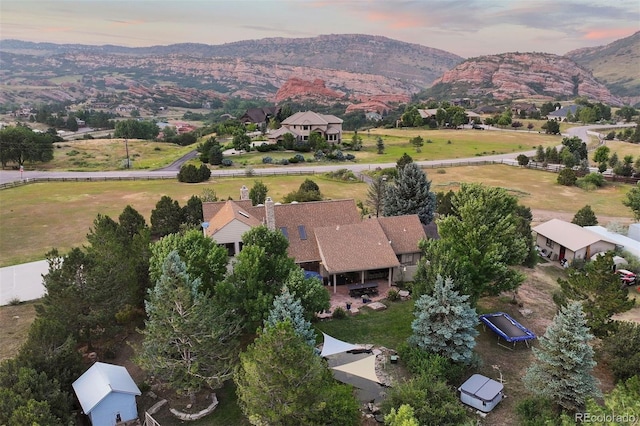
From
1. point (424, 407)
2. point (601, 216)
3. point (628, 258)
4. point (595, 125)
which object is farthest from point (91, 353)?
point (595, 125)

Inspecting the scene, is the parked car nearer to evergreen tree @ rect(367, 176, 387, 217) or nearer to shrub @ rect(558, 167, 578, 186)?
evergreen tree @ rect(367, 176, 387, 217)

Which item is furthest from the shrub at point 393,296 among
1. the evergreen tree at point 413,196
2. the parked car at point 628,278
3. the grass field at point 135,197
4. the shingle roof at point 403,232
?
the grass field at point 135,197

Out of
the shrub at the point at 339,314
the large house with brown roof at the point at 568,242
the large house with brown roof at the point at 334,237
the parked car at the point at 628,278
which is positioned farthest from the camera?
the large house with brown roof at the point at 568,242

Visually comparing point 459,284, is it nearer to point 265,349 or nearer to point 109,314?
point 265,349

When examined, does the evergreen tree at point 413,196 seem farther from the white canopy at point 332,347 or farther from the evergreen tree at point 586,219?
the white canopy at point 332,347

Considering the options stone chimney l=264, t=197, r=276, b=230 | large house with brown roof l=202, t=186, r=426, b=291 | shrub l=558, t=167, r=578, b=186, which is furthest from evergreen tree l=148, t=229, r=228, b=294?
shrub l=558, t=167, r=578, b=186

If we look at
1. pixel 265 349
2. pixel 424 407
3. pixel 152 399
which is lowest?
pixel 152 399

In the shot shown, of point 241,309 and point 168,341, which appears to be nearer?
point 168,341
